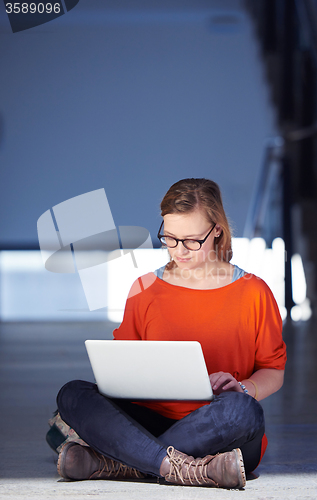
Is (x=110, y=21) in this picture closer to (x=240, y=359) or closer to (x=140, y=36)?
(x=140, y=36)

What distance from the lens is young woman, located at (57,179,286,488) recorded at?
1.31 m

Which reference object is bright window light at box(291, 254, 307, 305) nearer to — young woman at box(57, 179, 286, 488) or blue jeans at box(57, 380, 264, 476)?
young woman at box(57, 179, 286, 488)

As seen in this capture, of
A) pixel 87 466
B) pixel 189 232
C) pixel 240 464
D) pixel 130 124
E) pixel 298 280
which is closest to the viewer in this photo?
pixel 240 464

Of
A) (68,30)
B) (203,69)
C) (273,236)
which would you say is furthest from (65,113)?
(273,236)

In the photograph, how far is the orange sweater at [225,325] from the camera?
4.82 ft

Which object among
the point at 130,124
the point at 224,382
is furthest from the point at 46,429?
the point at 130,124

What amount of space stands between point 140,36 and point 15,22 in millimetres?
1580

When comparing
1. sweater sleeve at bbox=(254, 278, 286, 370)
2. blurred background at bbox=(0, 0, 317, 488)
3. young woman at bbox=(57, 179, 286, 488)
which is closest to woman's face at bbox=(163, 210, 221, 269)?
young woman at bbox=(57, 179, 286, 488)

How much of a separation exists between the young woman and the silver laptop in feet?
0.10

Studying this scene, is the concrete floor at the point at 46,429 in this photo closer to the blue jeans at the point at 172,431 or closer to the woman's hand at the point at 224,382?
the blue jeans at the point at 172,431

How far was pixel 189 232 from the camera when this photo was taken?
150 centimetres

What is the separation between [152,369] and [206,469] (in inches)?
10.5

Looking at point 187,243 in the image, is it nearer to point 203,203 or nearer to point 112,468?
point 203,203

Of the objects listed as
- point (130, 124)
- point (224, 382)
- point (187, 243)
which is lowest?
point (224, 382)
